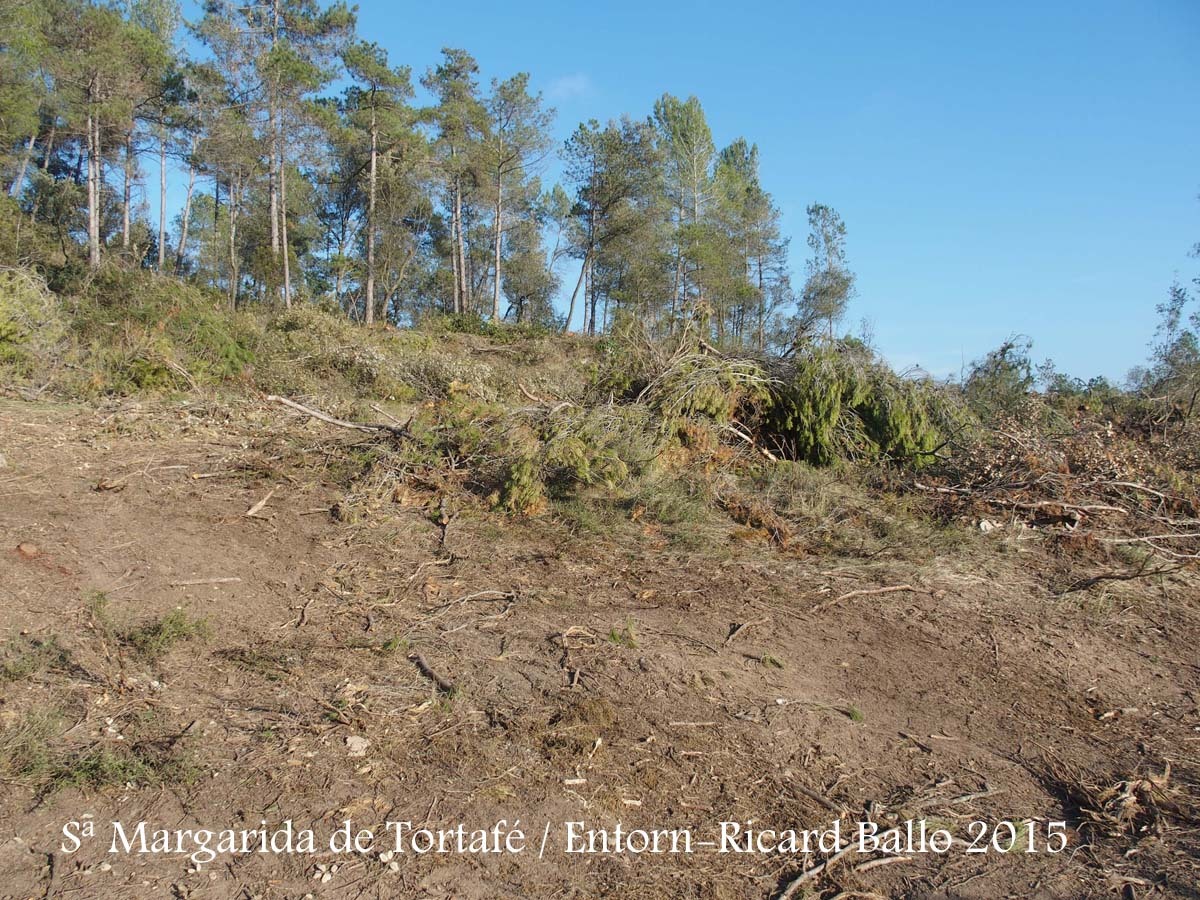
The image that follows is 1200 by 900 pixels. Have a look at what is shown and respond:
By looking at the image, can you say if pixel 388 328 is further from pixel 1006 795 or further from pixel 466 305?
pixel 1006 795

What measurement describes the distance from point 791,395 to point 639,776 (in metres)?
5.00

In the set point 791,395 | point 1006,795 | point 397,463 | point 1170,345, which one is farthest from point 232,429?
point 1170,345

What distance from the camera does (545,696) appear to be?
12.1 feet

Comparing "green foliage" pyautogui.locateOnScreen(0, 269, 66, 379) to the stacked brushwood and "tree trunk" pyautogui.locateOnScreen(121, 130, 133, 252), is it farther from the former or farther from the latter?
"tree trunk" pyautogui.locateOnScreen(121, 130, 133, 252)

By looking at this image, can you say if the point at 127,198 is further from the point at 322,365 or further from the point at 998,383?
the point at 998,383

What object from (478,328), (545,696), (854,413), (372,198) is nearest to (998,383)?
(854,413)

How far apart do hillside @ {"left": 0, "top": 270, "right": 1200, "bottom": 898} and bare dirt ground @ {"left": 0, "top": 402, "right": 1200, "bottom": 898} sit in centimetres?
2

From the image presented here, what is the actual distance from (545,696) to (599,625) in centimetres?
82

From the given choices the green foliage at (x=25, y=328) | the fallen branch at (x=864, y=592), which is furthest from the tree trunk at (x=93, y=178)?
the fallen branch at (x=864, y=592)

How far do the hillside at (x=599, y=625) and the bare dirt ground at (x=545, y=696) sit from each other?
2cm

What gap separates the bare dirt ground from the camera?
107 inches

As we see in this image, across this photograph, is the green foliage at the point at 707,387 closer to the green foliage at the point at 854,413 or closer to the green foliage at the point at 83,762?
the green foliage at the point at 854,413

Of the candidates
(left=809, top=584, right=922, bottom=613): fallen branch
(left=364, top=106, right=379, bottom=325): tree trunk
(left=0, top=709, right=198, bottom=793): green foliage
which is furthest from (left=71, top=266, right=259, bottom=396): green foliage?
(left=364, top=106, right=379, bottom=325): tree trunk

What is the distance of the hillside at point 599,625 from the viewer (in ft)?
9.23
